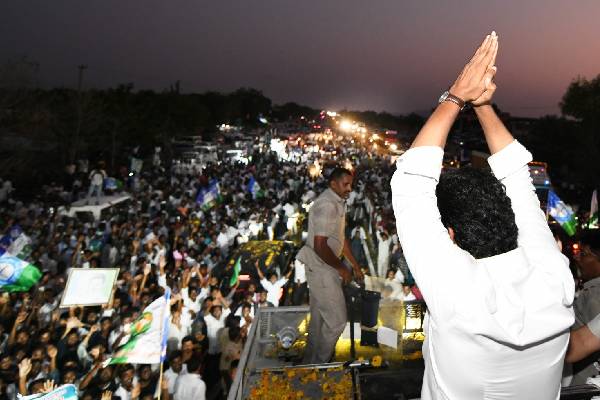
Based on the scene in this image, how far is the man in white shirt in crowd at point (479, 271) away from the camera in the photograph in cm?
111

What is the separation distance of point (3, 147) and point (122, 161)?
37.4 ft

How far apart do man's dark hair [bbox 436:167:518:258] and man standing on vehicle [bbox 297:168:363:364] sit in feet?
8.27

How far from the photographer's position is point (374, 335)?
4418 millimetres

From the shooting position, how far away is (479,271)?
3.68ft

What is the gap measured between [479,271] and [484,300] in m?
0.07

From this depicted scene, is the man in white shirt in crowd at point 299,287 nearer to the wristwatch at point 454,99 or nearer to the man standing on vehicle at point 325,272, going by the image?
the man standing on vehicle at point 325,272

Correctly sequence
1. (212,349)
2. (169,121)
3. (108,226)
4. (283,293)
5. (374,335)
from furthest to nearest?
(169,121) < (108,226) < (283,293) < (212,349) < (374,335)

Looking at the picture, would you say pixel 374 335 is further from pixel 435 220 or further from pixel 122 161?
pixel 122 161

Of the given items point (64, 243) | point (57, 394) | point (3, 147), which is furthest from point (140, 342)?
point (3, 147)

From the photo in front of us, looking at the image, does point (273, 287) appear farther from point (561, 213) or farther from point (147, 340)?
point (561, 213)

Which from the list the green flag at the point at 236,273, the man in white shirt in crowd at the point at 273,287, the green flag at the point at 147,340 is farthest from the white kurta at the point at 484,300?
the green flag at the point at 236,273

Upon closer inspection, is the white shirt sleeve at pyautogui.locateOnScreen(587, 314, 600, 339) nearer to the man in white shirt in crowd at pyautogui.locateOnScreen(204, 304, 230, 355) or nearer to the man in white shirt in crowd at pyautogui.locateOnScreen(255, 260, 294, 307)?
the man in white shirt in crowd at pyautogui.locateOnScreen(204, 304, 230, 355)

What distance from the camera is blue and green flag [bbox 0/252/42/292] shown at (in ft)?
22.2

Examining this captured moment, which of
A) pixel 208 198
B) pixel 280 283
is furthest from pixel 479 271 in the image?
pixel 208 198
